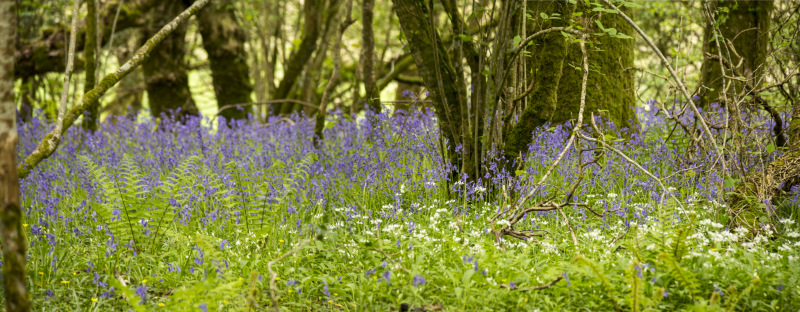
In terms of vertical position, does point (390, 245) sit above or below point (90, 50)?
below

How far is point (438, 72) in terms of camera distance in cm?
418

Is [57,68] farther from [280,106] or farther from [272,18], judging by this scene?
[272,18]

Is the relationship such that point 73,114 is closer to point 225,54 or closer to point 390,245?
point 390,245

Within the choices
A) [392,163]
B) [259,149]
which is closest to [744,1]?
[392,163]

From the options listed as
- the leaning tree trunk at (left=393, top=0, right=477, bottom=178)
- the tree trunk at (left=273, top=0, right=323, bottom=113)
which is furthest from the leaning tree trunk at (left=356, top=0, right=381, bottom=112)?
the tree trunk at (left=273, top=0, right=323, bottom=113)

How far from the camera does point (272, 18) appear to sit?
12.2m

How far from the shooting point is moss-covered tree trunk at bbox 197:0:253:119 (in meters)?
9.52

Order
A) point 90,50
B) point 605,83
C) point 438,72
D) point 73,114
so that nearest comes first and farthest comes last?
point 73,114 → point 438,72 → point 90,50 → point 605,83

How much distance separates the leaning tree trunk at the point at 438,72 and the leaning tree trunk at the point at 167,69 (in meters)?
6.62

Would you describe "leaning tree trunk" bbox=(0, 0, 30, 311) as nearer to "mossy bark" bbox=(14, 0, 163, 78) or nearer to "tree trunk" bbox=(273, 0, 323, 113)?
"mossy bark" bbox=(14, 0, 163, 78)

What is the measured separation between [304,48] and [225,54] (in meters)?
1.49

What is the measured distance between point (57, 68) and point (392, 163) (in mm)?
7478

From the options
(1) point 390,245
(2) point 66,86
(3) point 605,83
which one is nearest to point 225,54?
(2) point 66,86

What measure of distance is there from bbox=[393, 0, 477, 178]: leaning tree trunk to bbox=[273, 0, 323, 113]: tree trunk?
5.95 m
